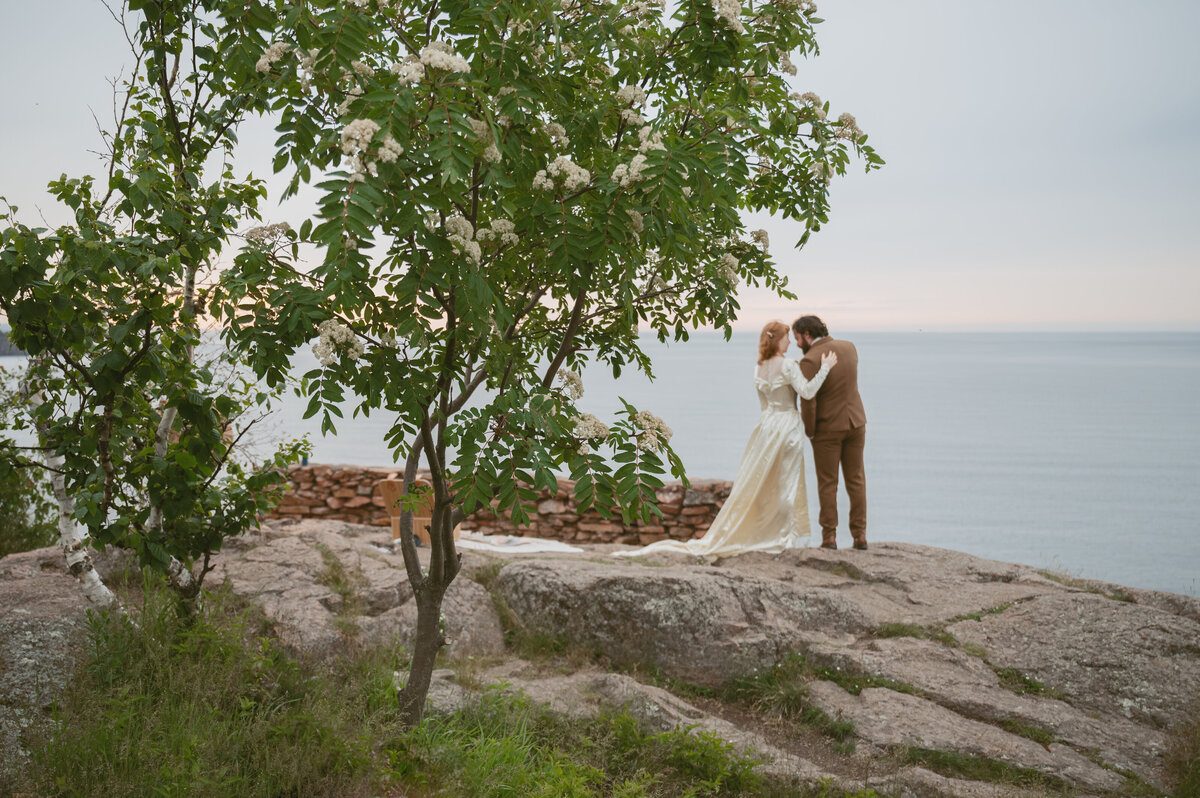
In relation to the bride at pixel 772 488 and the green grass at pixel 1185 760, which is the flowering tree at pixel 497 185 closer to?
the green grass at pixel 1185 760

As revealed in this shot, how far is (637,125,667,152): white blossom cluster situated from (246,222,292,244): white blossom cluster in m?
1.37

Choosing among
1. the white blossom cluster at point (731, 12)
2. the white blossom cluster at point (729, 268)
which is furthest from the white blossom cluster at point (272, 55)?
the white blossom cluster at point (729, 268)

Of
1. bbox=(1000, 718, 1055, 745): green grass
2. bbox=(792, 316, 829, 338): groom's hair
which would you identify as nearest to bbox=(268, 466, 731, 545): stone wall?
bbox=(792, 316, 829, 338): groom's hair

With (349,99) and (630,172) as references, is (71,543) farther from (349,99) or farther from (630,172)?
(630,172)

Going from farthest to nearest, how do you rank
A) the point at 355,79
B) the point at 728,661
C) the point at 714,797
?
the point at 728,661 → the point at 714,797 → the point at 355,79

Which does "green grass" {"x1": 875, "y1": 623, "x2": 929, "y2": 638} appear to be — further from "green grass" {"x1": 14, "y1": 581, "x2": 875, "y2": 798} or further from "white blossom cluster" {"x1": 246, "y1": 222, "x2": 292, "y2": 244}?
"white blossom cluster" {"x1": 246, "y1": 222, "x2": 292, "y2": 244}

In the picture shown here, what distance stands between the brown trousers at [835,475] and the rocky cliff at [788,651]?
161cm

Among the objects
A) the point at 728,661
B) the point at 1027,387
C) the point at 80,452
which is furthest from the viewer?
the point at 1027,387

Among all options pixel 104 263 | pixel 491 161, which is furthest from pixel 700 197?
pixel 104 263

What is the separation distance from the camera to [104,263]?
9.90ft

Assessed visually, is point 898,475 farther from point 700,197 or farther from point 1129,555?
point 700,197

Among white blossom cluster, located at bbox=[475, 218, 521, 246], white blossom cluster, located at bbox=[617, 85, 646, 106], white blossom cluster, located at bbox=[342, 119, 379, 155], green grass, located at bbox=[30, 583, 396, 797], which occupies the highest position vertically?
white blossom cluster, located at bbox=[617, 85, 646, 106]

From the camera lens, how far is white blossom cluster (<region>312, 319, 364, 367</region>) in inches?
96.7

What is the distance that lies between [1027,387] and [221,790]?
45.1 m
